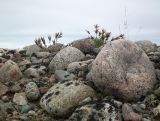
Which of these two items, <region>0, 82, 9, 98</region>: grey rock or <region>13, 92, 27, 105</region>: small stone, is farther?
<region>0, 82, 9, 98</region>: grey rock

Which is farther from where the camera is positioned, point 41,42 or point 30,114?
point 41,42

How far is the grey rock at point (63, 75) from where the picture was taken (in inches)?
457

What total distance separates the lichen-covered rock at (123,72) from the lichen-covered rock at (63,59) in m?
2.39

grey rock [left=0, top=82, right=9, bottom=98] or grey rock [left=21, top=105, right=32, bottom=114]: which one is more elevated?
grey rock [left=0, top=82, right=9, bottom=98]

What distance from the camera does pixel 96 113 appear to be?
361 inches

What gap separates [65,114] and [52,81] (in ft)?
7.23

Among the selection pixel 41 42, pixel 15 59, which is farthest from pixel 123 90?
pixel 41 42

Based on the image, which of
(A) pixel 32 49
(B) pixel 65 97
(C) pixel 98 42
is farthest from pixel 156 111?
(A) pixel 32 49

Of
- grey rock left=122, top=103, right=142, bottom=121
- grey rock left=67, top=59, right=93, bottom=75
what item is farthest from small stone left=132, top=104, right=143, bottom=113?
grey rock left=67, top=59, right=93, bottom=75

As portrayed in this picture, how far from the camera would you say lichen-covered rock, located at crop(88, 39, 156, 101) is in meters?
9.80

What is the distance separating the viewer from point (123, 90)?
32.0ft

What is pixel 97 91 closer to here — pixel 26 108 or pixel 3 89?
pixel 26 108

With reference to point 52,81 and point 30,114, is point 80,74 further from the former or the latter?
point 30,114

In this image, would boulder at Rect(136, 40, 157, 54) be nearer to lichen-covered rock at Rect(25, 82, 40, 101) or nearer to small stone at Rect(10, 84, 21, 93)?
lichen-covered rock at Rect(25, 82, 40, 101)
